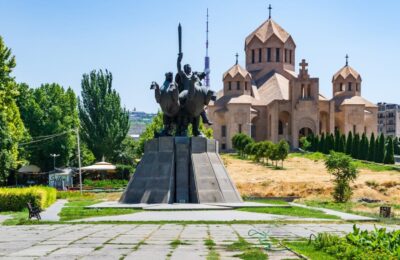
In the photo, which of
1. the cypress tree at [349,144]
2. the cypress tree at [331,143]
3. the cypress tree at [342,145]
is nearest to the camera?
the cypress tree at [349,144]

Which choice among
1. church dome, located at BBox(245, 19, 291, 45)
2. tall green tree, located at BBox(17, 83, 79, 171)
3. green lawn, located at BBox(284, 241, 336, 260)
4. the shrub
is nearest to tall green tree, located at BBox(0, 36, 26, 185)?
tall green tree, located at BBox(17, 83, 79, 171)

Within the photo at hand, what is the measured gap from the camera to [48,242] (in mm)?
11922

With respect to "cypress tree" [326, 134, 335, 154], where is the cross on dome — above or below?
above

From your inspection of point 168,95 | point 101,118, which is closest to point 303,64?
point 101,118

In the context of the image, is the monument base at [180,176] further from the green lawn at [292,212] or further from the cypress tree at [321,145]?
the cypress tree at [321,145]

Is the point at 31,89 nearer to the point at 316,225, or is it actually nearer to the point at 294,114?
the point at 294,114

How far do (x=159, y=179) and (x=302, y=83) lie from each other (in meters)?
53.8

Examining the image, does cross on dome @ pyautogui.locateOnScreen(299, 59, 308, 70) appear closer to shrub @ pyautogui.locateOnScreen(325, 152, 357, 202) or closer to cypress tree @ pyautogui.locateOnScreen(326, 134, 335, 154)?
cypress tree @ pyautogui.locateOnScreen(326, 134, 335, 154)

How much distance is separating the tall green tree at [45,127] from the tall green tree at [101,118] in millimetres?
2006

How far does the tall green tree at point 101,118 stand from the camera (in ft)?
168

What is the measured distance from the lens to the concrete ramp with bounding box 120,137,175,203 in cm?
2156

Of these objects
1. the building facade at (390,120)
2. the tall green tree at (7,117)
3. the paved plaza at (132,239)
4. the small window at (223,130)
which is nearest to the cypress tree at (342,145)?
the small window at (223,130)

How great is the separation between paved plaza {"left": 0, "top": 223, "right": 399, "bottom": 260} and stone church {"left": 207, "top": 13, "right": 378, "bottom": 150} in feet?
192

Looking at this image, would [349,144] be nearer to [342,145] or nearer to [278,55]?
[342,145]
